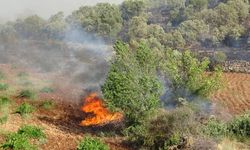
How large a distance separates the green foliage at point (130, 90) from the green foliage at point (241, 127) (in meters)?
4.04

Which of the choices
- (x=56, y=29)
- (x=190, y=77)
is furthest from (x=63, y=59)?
(x=190, y=77)

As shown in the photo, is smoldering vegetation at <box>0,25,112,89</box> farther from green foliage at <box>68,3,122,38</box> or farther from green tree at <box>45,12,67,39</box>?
green foliage at <box>68,3,122,38</box>

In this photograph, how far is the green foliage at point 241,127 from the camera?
810 inches

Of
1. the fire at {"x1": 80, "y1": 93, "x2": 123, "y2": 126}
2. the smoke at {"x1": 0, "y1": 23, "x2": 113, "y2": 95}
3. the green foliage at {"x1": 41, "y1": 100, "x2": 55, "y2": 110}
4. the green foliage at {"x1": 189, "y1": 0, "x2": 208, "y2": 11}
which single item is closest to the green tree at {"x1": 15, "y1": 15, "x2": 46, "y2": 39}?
the smoke at {"x1": 0, "y1": 23, "x2": 113, "y2": 95}

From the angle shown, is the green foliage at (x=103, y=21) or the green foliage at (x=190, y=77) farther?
the green foliage at (x=103, y=21)

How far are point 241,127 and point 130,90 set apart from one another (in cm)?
581

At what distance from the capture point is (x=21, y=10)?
140625mm

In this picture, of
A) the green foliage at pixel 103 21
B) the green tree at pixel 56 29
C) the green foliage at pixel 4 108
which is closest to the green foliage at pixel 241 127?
the green foliage at pixel 4 108

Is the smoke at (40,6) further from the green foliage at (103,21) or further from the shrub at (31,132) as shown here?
the shrub at (31,132)

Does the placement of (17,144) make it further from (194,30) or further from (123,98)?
(194,30)

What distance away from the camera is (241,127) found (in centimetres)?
2103

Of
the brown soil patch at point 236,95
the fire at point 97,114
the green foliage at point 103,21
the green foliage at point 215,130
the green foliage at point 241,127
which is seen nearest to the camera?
the green foliage at point 215,130

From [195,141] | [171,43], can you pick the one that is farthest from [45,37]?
[195,141]

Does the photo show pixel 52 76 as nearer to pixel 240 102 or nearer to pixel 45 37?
pixel 240 102
